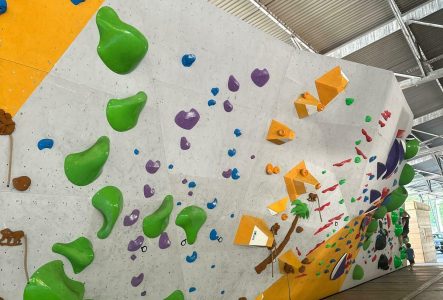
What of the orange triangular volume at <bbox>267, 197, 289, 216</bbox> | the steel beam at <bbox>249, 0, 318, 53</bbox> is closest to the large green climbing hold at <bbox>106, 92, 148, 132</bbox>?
the orange triangular volume at <bbox>267, 197, 289, 216</bbox>

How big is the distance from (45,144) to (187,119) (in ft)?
3.09

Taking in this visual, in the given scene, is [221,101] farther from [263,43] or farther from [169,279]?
[169,279]

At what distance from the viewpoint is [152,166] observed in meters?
2.31

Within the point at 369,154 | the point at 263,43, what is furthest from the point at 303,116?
the point at 369,154

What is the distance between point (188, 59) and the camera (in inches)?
91.9

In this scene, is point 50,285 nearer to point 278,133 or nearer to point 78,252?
point 78,252

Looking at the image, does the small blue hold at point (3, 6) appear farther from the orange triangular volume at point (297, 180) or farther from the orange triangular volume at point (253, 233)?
the orange triangular volume at point (297, 180)

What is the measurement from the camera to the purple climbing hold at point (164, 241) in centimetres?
247

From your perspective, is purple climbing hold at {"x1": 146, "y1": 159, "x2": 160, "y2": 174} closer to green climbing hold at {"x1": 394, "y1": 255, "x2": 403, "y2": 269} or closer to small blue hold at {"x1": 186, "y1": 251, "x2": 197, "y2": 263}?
small blue hold at {"x1": 186, "y1": 251, "x2": 197, "y2": 263}

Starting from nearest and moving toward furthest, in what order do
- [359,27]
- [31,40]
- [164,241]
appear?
1. [31,40]
2. [164,241]
3. [359,27]

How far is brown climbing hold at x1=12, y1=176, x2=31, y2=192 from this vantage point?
1685 mm

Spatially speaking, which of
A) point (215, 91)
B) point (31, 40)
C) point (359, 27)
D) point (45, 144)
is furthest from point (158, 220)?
point (359, 27)

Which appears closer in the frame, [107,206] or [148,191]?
[107,206]

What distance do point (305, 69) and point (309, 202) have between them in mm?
1446
